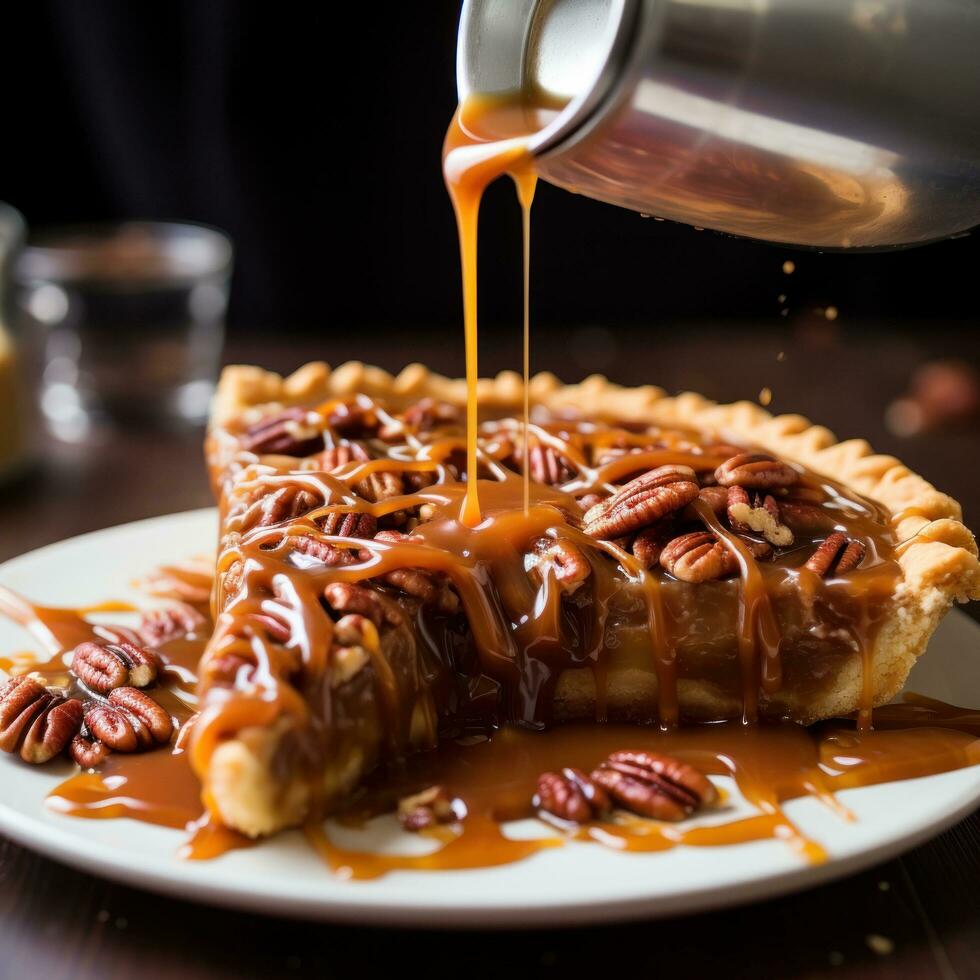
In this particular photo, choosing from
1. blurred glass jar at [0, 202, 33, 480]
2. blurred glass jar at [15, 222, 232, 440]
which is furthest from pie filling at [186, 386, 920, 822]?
blurred glass jar at [15, 222, 232, 440]

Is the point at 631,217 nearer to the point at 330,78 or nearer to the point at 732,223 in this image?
the point at 330,78

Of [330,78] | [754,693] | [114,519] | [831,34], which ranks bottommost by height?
[114,519]

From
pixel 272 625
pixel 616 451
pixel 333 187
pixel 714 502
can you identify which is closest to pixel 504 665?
pixel 272 625

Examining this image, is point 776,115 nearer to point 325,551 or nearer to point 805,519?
point 805,519

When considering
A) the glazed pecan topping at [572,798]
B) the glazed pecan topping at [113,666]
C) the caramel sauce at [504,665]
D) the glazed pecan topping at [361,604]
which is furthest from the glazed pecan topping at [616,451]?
the glazed pecan topping at [113,666]

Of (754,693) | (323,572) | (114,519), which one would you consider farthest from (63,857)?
(114,519)
